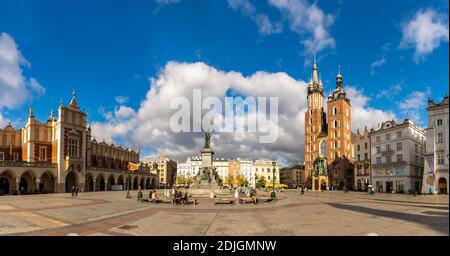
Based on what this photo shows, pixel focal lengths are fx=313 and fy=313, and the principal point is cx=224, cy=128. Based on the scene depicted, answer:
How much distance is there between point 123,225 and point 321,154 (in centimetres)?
9596

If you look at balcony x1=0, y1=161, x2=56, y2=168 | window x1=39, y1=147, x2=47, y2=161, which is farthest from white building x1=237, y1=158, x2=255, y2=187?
balcony x1=0, y1=161, x2=56, y2=168

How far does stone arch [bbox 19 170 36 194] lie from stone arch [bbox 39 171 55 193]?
220cm

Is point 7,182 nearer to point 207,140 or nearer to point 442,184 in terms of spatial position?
point 207,140

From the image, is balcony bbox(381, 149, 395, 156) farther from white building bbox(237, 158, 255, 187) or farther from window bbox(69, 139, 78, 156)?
white building bbox(237, 158, 255, 187)

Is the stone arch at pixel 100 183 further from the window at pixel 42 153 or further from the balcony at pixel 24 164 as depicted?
the balcony at pixel 24 164

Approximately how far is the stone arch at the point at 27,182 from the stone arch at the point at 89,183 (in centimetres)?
1219

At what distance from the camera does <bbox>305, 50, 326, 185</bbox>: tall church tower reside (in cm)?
11570

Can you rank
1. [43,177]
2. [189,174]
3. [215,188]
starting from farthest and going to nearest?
[189,174]
[43,177]
[215,188]

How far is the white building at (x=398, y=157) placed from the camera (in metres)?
66.2

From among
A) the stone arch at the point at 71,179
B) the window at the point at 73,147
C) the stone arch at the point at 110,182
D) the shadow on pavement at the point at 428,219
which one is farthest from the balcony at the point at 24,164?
the shadow on pavement at the point at 428,219
